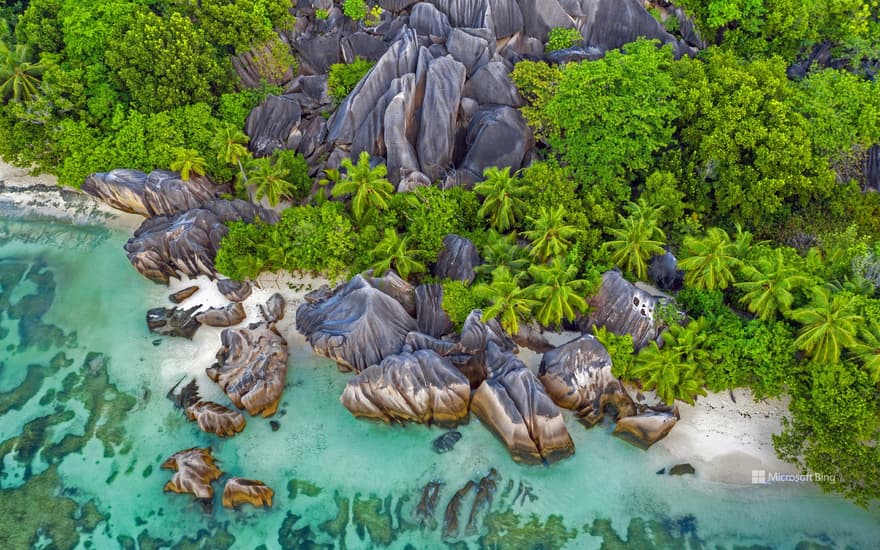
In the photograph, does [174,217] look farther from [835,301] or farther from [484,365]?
[835,301]

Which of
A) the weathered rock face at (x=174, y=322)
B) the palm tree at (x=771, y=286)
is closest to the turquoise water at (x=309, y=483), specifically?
the weathered rock face at (x=174, y=322)

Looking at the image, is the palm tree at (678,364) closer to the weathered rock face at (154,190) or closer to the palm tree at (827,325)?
the palm tree at (827,325)

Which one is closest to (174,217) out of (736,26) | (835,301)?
(835,301)

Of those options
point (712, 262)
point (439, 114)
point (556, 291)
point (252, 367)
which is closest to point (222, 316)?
point (252, 367)

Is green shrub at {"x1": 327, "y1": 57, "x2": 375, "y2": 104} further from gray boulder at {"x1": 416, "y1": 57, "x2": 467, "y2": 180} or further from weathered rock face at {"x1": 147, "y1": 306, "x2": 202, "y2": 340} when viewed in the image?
weathered rock face at {"x1": 147, "y1": 306, "x2": 202, "y2": 340}

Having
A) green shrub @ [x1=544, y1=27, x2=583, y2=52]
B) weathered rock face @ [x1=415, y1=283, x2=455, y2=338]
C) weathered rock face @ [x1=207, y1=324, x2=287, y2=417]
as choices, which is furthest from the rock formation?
green shrub @ [x1=544, y1=27, x2=583, y2=52]

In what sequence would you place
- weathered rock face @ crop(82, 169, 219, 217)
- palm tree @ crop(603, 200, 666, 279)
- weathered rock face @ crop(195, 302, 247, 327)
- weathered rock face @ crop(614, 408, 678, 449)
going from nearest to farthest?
1. weathered rock face @ crop(614, 408, 678, 449)
2. palm tree @ crop(603, 200, 666, 279)
3. weathered rock face @ crop(195, 302, 247, 327)
4. weathered rock face @ crop(82, 169, 219, 217)
